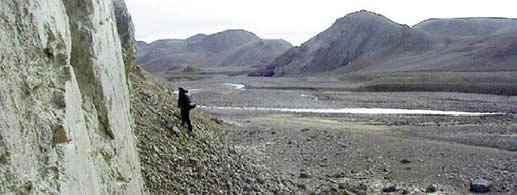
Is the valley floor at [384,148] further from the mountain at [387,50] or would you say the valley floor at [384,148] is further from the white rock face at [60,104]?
the mountain at [387,50]

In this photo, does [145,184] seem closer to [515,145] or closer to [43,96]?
[43,96]

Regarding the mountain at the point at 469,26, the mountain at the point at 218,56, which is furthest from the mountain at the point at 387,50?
the mountain at the point at 218,56

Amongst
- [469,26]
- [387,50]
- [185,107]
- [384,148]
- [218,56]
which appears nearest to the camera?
[185,107]

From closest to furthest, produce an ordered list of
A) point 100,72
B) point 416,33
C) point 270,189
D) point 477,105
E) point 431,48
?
point 100,72
point 270,189
point 477,105
point 431,48
point 416,33

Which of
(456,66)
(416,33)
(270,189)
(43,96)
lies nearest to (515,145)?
(270,189)

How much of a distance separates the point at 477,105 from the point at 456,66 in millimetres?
30768

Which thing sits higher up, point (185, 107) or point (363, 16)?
point (363, 16)

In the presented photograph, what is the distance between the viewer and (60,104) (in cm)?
545

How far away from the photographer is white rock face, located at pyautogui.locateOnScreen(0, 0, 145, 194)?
14.8 feet

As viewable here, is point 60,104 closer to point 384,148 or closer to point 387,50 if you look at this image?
point 384,148

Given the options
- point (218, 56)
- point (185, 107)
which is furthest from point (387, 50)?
point (218, 56)

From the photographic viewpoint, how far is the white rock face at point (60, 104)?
178 inches

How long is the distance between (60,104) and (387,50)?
8923 centimetres

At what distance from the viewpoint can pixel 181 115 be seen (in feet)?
46.4
